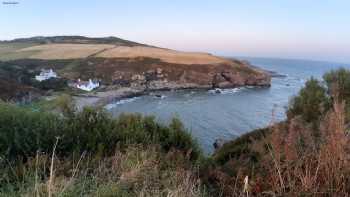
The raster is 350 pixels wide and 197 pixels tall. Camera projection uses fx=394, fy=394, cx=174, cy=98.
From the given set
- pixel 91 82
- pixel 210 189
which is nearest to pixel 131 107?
pixel 91 82

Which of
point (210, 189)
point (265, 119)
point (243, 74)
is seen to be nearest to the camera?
point (210, 189)

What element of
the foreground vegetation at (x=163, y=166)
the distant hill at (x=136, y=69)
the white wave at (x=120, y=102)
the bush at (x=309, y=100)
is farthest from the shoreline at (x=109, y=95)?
the foreground vegetation at (x=163, y=166)

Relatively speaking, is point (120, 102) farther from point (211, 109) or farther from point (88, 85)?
point (211, 109)

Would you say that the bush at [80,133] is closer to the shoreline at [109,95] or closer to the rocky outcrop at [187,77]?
the shoreline at [109,95]

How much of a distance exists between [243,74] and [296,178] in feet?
322

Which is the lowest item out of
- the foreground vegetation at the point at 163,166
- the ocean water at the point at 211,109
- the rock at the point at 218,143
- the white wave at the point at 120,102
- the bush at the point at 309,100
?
the white wave at the point at 120,102

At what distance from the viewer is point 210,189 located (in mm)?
4875

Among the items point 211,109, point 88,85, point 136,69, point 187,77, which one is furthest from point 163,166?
point 136,69

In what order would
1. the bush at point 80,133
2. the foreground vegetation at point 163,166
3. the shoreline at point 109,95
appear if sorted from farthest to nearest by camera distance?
the shoreline at point 109,95 < the bush at point 80,133 < the foreground vegetation at point 163,166

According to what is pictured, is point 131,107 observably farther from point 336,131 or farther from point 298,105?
point 336,131

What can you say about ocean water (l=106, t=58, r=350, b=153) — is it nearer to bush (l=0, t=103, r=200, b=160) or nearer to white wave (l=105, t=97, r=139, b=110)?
white wave (l=105, t=97, r=139, b=110)

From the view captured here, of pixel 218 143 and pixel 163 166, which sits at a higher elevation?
pixel 163 166

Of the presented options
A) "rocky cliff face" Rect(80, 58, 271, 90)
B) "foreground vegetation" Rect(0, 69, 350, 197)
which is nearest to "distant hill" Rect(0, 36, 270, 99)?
"rocky cliff face" Rect(80, 58, 271, 90)

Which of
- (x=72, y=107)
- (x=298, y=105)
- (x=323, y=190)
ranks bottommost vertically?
(x=298, y=105)
